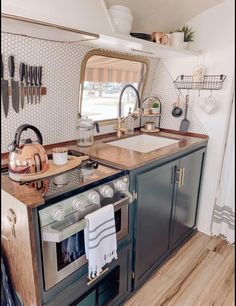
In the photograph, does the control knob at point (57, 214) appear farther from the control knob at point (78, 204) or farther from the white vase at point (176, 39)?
the white vase at point (176, 39)

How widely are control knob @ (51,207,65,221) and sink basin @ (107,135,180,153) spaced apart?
1241mm

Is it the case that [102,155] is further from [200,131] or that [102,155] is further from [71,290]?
[200,131]

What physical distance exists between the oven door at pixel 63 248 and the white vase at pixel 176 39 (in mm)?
1435

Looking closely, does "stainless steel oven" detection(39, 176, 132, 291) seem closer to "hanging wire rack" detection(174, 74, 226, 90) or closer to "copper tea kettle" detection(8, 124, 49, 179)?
"copper tea kettle" detection(8, 124, 49, 179)

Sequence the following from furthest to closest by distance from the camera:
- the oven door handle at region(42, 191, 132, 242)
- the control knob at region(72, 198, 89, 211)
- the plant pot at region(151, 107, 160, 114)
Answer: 1. the plant pot at region(151, 107, 160, 114)
2. the control knob at region(72, 198, 89, 211)
3. the oven door handle at region(42, 191, 132, 242)

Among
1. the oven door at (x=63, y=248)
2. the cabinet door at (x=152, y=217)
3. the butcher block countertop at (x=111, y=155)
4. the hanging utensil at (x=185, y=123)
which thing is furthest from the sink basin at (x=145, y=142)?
the oven door at (x=63, y=248)

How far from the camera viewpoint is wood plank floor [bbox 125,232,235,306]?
1689mm

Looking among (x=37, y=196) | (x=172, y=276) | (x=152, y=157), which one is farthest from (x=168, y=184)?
(x=37, y=196)

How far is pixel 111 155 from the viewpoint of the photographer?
1670mm

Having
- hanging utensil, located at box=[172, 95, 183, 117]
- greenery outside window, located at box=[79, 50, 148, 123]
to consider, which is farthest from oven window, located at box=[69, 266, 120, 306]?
hanging utensil, located at box=[172, 95, 183, 117]

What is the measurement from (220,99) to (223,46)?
45cm

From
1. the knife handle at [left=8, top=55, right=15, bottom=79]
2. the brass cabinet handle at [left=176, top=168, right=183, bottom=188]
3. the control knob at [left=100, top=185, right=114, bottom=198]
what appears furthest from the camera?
the brass cabinet handle at [left=176, top=168, right=183, bottom=188]

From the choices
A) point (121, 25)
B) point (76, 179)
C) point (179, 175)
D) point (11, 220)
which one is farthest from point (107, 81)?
point (11, 220)

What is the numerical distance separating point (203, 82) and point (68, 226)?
1827 millimetres
